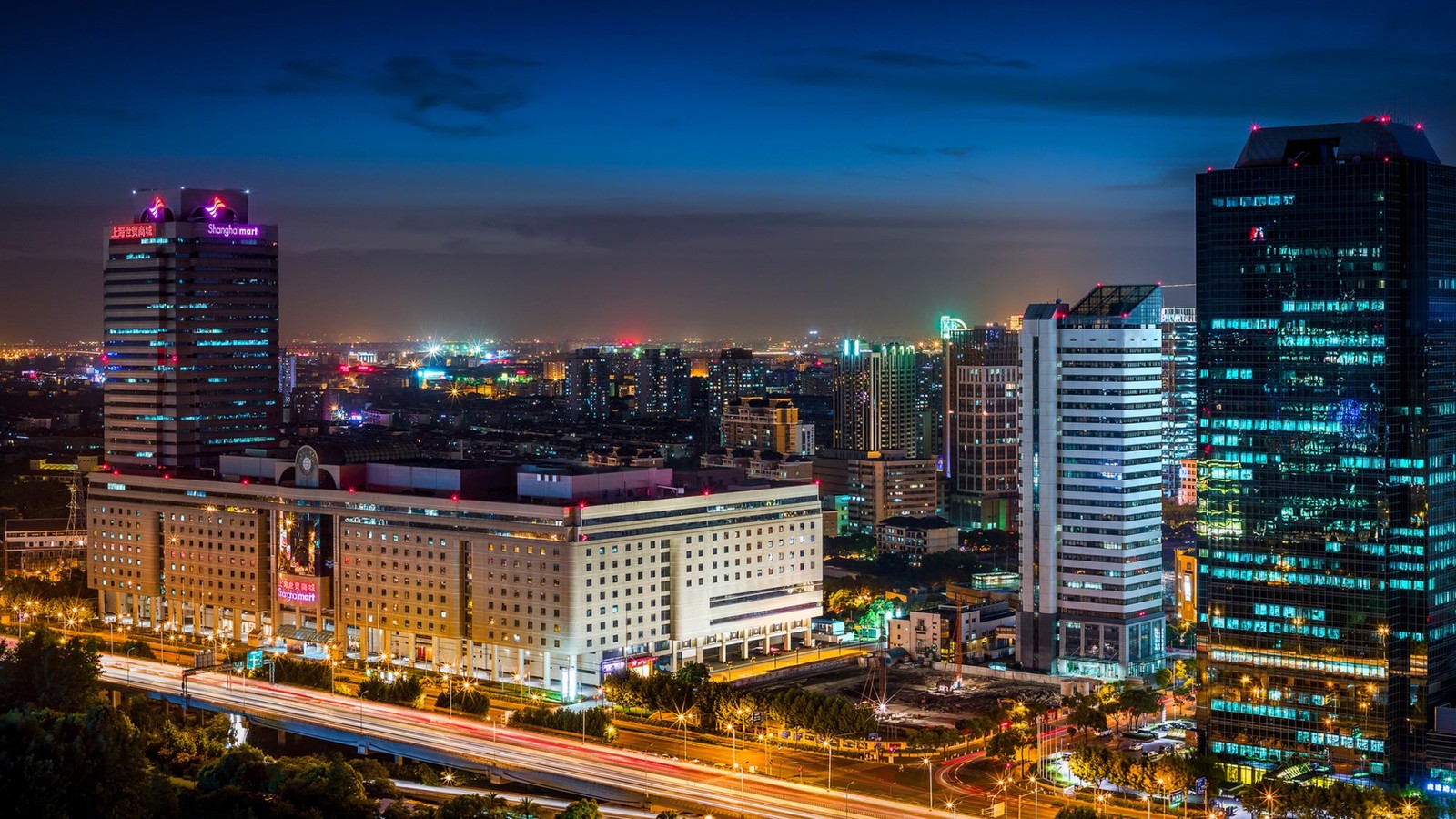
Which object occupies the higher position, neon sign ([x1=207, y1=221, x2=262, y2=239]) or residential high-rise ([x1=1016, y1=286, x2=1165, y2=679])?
neon sign ([x1=207, y1=221, x2=262, y2=239])

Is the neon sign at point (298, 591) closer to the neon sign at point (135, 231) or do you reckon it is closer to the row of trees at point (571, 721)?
the row of trees at point (571, 721)

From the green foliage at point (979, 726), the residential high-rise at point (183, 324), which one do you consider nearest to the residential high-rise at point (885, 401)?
the residential high-rise at point (183, 324)

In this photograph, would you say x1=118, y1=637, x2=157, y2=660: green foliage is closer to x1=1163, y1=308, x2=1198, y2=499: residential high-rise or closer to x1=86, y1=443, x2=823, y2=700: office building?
x1=86, y1=443, x2=823, y2=700: office building

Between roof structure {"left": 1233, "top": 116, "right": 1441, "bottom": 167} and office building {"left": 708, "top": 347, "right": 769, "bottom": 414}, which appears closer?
roof structure {"left": 1233, "top": 116, "right": 1441, "bottom": 167}

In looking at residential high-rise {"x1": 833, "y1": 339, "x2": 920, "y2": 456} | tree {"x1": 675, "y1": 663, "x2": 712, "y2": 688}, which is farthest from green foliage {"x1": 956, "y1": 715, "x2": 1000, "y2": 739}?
residential high-rise {"x1": 833, "y1": 339, "x2": 920, "y2": 456}

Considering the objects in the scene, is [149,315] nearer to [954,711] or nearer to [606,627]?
[606,627]

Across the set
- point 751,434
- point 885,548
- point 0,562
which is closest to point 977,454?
point 885,548

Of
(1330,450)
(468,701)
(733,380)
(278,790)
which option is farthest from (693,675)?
(733,380)
